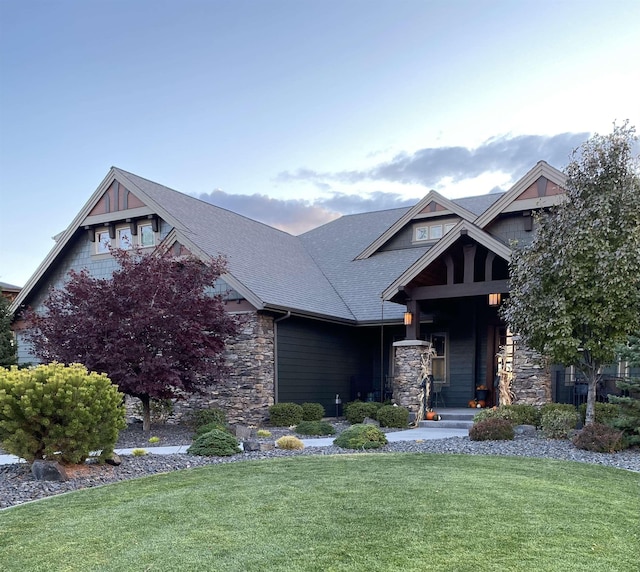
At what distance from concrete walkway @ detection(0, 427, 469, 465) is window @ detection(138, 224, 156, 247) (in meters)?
7.84

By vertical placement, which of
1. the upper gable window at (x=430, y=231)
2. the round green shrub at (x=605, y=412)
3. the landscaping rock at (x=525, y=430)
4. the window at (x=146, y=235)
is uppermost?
the upper gable window at (x=430, y=231)

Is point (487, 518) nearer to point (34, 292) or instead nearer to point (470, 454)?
point (470, 454)

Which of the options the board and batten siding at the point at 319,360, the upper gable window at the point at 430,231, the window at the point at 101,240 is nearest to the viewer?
the board and batten siding at the point at 319,360

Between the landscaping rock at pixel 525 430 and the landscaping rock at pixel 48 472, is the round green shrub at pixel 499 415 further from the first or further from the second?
the landscaping rock at pixel 48 472

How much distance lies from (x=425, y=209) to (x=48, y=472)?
564 inches

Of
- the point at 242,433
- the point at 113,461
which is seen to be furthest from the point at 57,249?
the point at 113,461

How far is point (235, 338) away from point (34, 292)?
26.0ft

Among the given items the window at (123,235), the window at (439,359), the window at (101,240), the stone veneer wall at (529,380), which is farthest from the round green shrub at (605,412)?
the window at (101,240)

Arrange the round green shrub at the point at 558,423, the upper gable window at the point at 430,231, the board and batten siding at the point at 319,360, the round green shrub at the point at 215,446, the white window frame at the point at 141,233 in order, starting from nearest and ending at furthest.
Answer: the round green shrub at the point at 215,446 → the round green shrub at the point at 558,423 → the board and batten siding at the point at 319,360 → the white window frame at the point at 141,233 → the upper gable window at the point at 430,231

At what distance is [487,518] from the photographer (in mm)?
4852

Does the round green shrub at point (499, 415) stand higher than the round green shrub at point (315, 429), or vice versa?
the round green shrub at point (499, 415)

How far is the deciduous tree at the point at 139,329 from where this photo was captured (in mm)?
11688

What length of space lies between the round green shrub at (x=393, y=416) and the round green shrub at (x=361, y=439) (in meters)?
3.80

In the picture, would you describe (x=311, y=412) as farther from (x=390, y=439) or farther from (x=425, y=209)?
(x=425, y=209)
